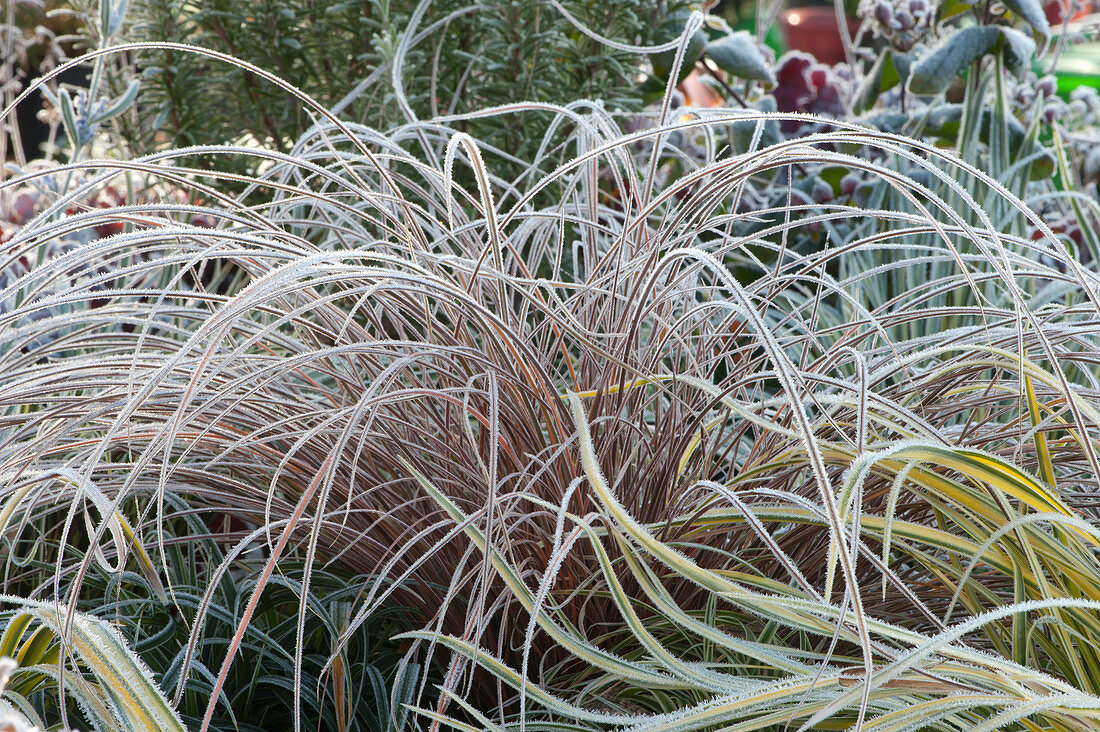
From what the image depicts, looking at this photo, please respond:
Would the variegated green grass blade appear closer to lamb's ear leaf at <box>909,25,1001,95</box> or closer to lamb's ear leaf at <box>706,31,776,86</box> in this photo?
lamb's ear leaf at <box>706,31,776,86</box>

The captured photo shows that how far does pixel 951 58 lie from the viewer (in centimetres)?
164

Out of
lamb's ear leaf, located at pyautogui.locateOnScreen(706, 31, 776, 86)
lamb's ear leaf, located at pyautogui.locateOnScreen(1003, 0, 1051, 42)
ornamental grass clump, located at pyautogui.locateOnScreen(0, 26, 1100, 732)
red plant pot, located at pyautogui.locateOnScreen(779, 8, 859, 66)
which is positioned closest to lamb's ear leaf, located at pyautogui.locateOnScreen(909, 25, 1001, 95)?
lamb's ear leaf, located at pyautogui.locateOnScreen(1003, 0, 1051, 42)

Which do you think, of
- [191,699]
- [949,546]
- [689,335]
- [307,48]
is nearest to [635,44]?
[307,48]

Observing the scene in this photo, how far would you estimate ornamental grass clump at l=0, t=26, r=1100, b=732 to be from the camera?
668 millimetres

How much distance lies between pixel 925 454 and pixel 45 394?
35.9 inches

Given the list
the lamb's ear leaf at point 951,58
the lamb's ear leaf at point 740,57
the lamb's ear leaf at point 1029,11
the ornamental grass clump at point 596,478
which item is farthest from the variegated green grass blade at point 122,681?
the lamb's ear leaf at point 1029,11

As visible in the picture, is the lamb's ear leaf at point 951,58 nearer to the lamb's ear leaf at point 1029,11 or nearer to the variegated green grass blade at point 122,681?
the lamb's ear leaf at point 1029,11

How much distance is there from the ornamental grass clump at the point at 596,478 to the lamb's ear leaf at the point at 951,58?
0.79 meters

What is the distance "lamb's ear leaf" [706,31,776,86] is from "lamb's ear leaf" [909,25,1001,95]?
273 millimetres

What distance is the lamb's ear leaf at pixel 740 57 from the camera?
5.57ft

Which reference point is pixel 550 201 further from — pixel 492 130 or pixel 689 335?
pixel 689 335

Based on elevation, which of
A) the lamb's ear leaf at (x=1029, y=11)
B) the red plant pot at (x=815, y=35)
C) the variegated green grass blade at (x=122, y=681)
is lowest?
the variegated green grass blade at (x=122, y=681)

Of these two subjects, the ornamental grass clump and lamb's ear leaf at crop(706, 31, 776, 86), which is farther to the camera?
lamb's ear leaf at crop(706, 31, 776, 86)

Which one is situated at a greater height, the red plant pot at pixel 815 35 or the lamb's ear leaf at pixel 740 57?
the lamb's ear leaf at pixel 740 57
